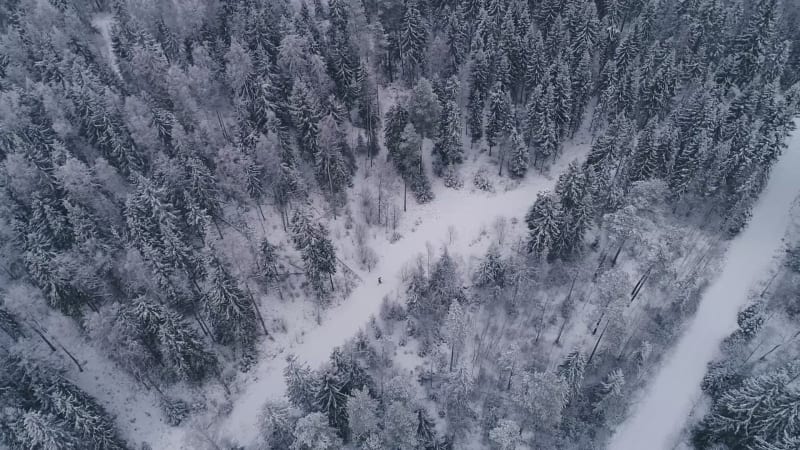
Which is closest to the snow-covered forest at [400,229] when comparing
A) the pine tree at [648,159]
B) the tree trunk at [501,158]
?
the pine tree at [648,159]

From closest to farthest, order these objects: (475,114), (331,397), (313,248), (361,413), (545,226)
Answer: (361,413) → (331,397) → (313,248) → (545,226) → (475,114)

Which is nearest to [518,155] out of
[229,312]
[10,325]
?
[229,312]

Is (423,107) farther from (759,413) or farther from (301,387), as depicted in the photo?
(759,413)

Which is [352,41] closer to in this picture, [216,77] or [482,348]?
[216,77]

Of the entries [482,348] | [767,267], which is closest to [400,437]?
[482,348]

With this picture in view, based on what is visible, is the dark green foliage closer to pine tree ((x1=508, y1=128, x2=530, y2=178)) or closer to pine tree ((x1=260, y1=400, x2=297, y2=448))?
pine tree ((x1=260, y1=400, x2=297, y2=448))

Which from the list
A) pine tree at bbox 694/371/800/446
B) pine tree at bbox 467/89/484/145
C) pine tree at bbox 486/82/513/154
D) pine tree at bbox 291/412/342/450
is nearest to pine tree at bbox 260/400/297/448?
pine tree at bbox 291/412/342/450
